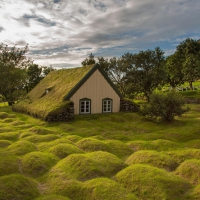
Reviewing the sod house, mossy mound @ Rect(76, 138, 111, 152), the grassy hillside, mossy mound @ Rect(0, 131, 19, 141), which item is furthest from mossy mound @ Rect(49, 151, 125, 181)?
the sod house

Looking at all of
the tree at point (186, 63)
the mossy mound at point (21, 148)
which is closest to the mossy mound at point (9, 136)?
the mossy mound at point (21, 148)

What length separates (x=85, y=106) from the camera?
27.4m

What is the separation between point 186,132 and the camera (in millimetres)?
18719

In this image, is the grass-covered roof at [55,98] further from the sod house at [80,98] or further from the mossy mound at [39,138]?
the mossy mound at [39,138]

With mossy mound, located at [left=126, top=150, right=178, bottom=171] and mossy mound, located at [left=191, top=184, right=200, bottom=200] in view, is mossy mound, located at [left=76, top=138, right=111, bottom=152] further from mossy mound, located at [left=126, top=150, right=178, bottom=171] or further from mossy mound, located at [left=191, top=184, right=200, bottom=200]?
mossy mound, located at [left=191, top=184, right=200, bottom=200]

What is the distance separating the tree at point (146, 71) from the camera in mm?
45531

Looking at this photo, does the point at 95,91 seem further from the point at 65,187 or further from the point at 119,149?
the point at 65,187

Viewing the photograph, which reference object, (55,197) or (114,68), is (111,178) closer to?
(55,197)

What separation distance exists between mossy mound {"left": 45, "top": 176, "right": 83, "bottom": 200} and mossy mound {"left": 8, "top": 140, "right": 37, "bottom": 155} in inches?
184

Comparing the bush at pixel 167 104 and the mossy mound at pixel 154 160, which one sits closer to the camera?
the mossy mound at pixel 154 160

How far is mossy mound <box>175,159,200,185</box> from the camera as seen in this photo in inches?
382

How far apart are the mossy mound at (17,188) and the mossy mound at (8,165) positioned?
106 cm

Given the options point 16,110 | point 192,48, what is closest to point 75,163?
point 16,110

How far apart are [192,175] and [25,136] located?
13.4 meters
